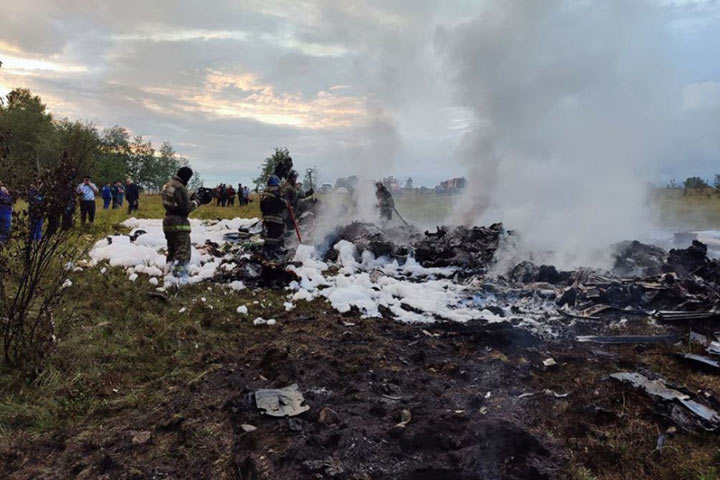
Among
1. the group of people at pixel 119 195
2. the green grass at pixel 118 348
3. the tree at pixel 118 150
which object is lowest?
the green grass at pixel 118 348

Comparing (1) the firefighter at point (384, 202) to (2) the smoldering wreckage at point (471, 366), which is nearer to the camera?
(2) the smoldering wreckage at point (471, 366)

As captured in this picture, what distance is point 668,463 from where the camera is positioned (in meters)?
3.20

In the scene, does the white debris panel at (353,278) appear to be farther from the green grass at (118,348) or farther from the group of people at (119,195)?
the group of people at (119,195)

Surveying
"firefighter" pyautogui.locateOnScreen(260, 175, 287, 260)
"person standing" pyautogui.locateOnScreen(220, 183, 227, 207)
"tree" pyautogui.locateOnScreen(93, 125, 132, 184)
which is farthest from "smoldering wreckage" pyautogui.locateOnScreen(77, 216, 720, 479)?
"tree" pyautogui.locateOnScreen(93, 125, 132, 184)

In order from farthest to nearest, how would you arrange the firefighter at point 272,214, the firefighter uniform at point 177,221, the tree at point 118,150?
the tree at point 118,150 < the firefighter at point 272,214 < the firefighter uniform at point 177,221

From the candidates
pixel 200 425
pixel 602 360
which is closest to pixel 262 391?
pixel 200 425

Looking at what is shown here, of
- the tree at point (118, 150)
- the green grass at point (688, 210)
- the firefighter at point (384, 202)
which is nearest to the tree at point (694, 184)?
the green grass at point (688, 210)

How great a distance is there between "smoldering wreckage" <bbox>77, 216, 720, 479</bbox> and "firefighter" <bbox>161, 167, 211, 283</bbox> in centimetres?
65

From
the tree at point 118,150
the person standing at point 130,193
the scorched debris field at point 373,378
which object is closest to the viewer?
the scorched debris field at point 373,378

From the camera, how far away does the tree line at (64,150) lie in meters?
4.16

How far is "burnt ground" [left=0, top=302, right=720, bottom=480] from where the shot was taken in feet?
10.1

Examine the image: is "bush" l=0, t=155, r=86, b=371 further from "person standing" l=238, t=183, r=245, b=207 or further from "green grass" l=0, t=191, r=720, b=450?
"person standing" l=238, t=183, r=245, b=207

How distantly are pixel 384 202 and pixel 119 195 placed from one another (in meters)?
14.7

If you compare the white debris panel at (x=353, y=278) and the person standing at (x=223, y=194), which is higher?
the person standing at (x=223, y=194)
